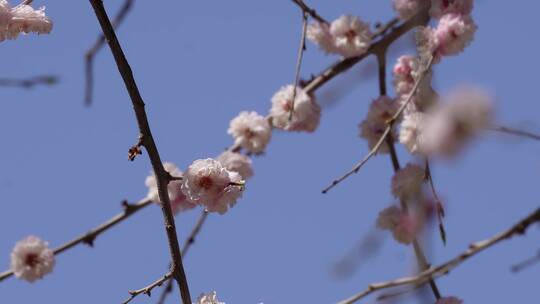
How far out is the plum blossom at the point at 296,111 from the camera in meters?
4.92

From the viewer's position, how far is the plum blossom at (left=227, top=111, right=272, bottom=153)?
4.98 meters

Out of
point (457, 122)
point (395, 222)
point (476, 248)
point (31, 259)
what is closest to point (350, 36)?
point (395, 222)

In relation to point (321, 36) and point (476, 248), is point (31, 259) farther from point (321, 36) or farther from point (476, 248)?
point (476, 248)

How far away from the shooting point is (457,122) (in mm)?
1228

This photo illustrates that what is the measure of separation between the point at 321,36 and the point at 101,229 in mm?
1689

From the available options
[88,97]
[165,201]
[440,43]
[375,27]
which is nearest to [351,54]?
[375,27]

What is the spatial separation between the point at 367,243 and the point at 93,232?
1619 millimetres

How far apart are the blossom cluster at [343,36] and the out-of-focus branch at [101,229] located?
4.35 feet

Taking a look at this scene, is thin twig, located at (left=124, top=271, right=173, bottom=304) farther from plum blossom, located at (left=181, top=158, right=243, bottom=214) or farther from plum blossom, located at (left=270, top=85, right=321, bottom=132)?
plum blossom, located at (left=270, top=85, right=321, bottom=132)

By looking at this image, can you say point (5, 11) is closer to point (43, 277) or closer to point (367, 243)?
point (43, 277)

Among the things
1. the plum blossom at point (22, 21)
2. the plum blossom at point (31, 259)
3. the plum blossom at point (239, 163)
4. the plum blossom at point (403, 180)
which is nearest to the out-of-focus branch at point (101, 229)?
the plum blossom at point (31, 259)

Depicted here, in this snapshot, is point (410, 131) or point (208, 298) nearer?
point (208, 298)

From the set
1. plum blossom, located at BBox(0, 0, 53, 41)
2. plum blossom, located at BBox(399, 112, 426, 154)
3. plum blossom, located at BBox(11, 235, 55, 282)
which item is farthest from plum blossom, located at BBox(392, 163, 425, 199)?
plum blossom, located at BBox(0, 0, 53, 41)

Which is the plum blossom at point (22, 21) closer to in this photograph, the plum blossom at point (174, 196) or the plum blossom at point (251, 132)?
the plum blossom at point (174, 196)
